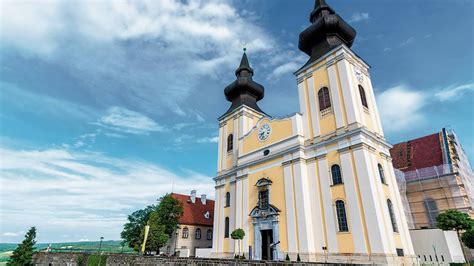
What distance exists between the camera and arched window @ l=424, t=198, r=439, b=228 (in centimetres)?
2509

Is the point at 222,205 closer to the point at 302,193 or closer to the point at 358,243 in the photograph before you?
the point at 302,193

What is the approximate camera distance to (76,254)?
19.1m

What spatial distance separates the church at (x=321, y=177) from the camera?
52.9 feet

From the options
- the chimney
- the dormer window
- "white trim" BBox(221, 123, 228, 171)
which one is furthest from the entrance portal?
A: the chimney

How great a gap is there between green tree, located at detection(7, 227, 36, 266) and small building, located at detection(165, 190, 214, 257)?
13.0 m

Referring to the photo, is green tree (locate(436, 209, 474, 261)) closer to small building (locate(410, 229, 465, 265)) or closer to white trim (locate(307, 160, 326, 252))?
small building (locate(410, 229, 465, 265))

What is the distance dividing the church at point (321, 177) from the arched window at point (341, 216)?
0.19 ft

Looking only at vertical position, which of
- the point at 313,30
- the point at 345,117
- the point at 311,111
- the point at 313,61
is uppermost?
the point at 313,30

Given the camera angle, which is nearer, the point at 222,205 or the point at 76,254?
the point at 76,254

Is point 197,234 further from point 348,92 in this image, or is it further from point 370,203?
point 348,92

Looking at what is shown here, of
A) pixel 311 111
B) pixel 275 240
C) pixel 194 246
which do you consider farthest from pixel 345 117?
pixel 194 246

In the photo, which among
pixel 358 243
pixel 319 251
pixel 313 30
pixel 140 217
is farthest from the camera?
pixel 140 217

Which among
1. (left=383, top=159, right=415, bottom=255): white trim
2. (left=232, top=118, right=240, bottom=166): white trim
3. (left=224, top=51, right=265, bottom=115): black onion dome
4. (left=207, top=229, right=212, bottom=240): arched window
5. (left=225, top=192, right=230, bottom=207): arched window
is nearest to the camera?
(left=383, top=159, right=415, bottom=255): white trim

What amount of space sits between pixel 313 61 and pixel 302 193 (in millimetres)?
10385
